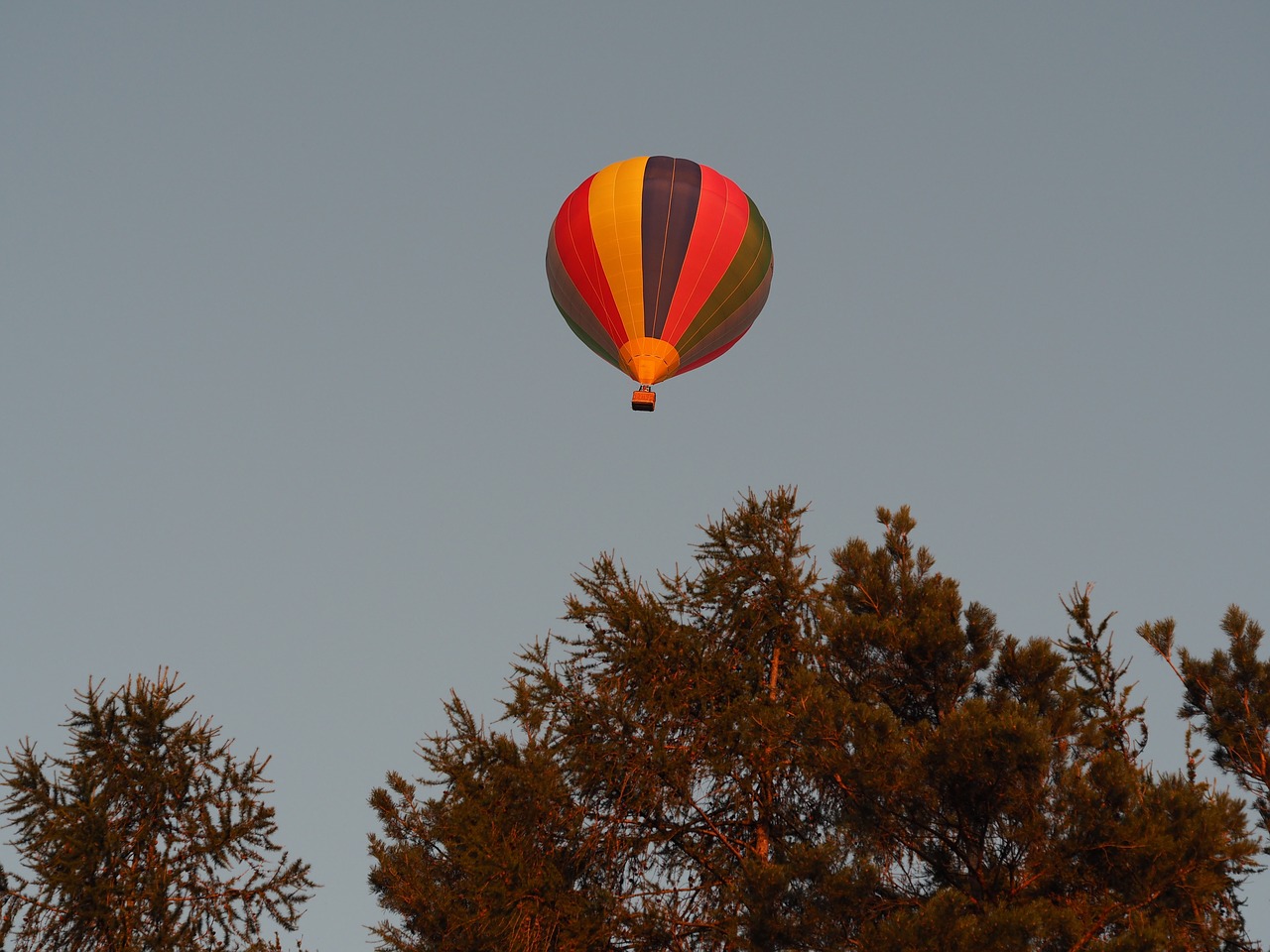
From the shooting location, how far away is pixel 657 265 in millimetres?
30312

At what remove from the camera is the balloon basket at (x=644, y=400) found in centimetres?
2998

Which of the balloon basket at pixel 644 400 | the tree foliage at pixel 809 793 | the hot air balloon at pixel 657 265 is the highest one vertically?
the hot air balloon at pixel 657 265

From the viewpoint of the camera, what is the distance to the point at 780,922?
51.0ft

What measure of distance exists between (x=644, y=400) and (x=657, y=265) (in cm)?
284

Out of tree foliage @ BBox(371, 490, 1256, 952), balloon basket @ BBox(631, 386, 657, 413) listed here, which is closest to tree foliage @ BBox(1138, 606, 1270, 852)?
tree foliage @ BBox(371, 490, 1256, 952)

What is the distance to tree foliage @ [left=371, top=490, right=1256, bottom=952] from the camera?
1520 centimetres

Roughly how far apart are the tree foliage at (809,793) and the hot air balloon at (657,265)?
9.37m

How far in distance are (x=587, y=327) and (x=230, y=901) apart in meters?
17.5

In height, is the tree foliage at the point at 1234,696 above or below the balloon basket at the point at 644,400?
below

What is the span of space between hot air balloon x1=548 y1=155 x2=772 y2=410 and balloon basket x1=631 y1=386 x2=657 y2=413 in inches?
0.8

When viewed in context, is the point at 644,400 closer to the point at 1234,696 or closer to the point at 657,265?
the point at 657,265

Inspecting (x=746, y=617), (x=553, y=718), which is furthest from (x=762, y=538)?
(x=553, y=718)

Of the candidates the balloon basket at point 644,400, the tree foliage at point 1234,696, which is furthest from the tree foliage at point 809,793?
the balloon basket at point 644,400

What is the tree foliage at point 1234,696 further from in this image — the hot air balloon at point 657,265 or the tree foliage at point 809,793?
the hot air balloon at point 657,265
